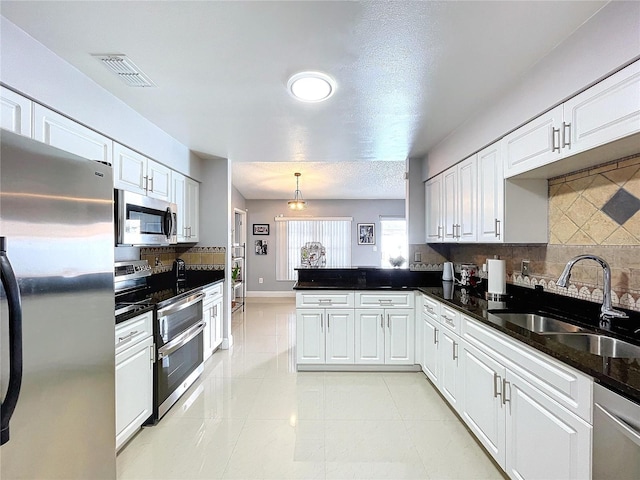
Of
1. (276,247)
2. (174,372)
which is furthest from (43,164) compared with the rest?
(276,247)

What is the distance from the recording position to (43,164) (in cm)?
118

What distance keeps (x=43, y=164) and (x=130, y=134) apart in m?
1.49

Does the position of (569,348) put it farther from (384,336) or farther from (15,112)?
(15,112)

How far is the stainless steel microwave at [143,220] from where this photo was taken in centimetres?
224

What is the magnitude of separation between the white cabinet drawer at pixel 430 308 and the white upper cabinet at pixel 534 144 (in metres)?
1.21

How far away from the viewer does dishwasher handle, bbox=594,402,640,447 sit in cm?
100

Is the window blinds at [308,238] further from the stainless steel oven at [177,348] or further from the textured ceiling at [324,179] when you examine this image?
the stainless steel oven at [177,348]

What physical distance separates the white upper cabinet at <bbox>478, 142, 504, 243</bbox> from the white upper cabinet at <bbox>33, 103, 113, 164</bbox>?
9.27ft

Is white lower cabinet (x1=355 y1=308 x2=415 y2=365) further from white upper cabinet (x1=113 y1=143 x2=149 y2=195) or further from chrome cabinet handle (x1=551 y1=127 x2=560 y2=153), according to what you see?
white upper cabinet (x1=113 y1=143 x2=149 y2=195)

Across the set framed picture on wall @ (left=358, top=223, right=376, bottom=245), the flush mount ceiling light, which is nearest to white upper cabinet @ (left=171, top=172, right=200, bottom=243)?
the flush mount ceiling light

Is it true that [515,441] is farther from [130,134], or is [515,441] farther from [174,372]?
[130,134]

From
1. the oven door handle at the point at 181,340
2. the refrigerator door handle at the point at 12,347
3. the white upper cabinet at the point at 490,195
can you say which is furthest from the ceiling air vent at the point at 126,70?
the white upper cabinet at the point at 490,195

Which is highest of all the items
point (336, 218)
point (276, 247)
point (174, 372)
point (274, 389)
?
point (336, 218)

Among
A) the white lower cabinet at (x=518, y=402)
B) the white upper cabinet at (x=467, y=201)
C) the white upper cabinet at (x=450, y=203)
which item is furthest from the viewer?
the white upper cabinet at (x=450, y=203)
